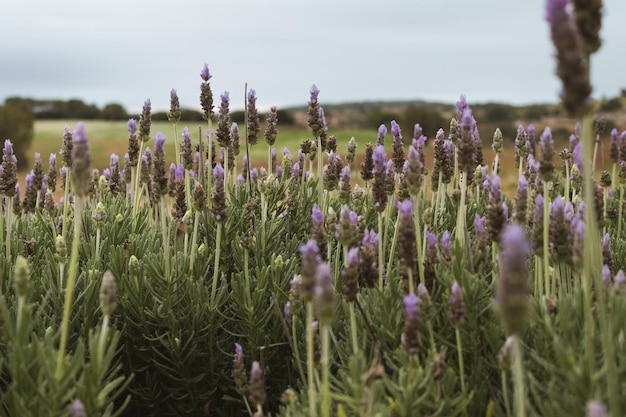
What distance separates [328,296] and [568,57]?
0.68 metres

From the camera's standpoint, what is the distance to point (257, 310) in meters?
2.46

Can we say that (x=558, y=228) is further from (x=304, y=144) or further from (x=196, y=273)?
(x=304, y=144)

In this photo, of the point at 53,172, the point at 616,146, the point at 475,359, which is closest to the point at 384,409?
the point at 475,359

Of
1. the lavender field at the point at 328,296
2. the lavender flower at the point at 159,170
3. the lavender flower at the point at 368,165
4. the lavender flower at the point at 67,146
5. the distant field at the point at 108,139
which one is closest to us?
the lavender field at the point at 328,296

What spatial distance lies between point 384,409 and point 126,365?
132 cm

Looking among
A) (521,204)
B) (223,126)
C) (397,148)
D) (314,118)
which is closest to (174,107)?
(223,126)

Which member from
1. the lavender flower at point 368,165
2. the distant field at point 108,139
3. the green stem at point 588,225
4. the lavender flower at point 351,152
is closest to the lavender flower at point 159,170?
the lavender flower at point 368,165

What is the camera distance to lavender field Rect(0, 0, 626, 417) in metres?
1.54

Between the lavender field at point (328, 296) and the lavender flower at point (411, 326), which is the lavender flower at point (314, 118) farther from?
the lavender flower at point (411, 326)

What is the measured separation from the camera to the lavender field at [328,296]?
1.54 metres

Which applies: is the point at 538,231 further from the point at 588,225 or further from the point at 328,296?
the point at 328,296

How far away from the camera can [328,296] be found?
4.71ft

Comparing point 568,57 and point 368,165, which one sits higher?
point 568,57

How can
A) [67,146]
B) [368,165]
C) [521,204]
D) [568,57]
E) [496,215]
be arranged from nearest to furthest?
[568,57] → [496,215] → [521,204] → [368,165] → [67,146]
